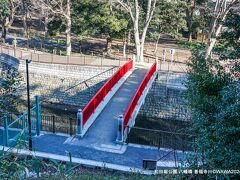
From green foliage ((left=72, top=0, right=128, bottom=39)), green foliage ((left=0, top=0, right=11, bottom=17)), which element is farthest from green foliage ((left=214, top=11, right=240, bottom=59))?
green foliage ((left=72, top=0, right=128, bottom=39))

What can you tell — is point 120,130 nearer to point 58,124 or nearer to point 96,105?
point 96,105

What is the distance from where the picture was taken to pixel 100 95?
16.9m

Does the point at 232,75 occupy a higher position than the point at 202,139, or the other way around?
the point at 232,75

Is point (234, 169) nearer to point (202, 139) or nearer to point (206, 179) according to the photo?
point (206, 179)

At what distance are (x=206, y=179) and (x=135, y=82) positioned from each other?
1403 cm

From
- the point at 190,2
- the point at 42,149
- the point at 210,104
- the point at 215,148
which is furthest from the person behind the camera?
the point at 190,2

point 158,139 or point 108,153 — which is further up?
point 108,153

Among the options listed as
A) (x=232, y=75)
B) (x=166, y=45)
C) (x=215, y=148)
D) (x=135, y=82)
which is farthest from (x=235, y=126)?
(x=166, y=45)

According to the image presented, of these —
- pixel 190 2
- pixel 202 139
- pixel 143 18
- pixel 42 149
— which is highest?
pixel 190 2

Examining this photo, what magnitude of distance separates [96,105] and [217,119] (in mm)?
9659

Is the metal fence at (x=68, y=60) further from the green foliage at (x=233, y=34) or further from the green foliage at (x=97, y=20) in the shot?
the green foliage at (x=233, y=34)

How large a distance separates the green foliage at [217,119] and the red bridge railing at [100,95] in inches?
242

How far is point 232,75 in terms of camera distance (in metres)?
9.58

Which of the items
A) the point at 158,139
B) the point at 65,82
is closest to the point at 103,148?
the point at 158,139
